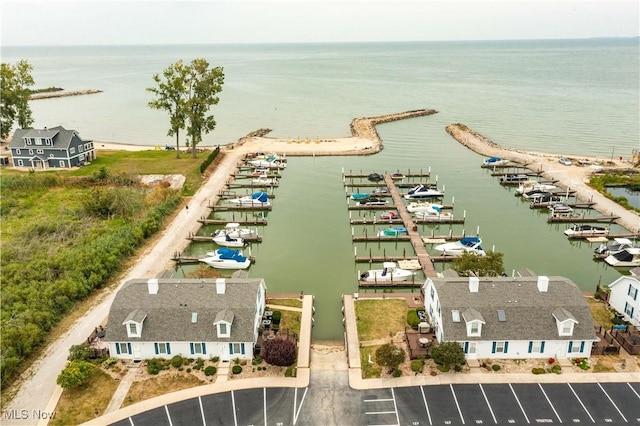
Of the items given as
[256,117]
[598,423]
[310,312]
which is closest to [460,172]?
[310,312]

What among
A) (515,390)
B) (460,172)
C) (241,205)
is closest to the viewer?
(515,390)

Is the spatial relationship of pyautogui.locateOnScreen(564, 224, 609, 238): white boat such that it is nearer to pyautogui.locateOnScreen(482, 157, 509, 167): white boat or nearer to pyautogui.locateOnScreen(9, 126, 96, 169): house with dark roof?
pyautogui.locateOnScreen(482, 157, 509, 167): white boat

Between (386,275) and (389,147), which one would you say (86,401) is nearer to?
(386,275)

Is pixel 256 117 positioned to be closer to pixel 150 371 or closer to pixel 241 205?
pixel 241 205

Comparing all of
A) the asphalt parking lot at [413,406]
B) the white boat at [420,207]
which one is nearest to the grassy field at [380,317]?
the asphalt parking lot at [413,406]

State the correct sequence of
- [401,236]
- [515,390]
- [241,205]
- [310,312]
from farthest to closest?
[241,205] → [401,236] → [310,312] → [515,390]

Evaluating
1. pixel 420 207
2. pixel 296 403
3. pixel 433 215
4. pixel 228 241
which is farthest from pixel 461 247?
pixel 296 403

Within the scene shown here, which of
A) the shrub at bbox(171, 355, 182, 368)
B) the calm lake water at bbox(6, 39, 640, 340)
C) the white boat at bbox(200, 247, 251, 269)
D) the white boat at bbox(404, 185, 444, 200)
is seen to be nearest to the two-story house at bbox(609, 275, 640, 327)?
the calm lake water at bbox(6, 39, 640, 340)
